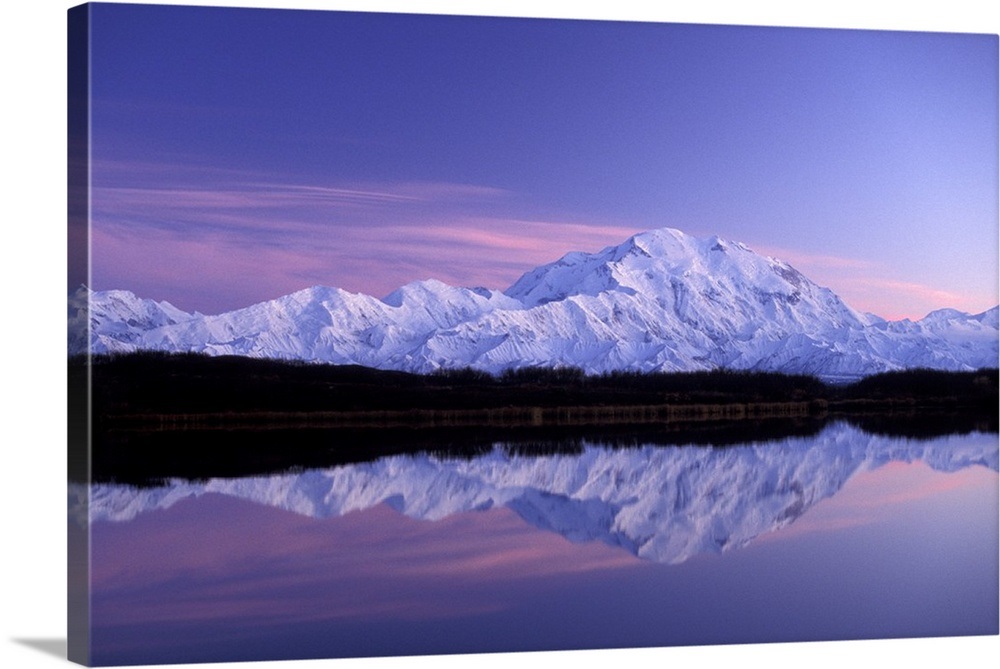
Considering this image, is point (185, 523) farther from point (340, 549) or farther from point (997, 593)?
point (997, 593)

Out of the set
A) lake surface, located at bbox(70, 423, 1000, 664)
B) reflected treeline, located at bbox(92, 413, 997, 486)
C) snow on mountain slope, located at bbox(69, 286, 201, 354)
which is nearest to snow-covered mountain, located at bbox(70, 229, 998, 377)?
snow on mountain slope, located at bbox(69, 286, 201, 354)

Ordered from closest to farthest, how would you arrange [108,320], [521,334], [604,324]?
[108,320]
[521,334]
[604,324]

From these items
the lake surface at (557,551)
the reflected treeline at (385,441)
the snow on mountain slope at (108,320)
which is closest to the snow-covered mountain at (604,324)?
the snow on mountain slope at (108,320)

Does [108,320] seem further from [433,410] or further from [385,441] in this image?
[433,410]

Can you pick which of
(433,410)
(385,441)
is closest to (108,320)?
(385,441)

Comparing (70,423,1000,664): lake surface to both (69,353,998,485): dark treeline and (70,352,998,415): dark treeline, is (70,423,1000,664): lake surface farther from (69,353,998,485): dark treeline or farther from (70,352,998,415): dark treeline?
(70,352,998,415): dark treeline

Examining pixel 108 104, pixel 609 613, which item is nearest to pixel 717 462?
pixel 609 613
